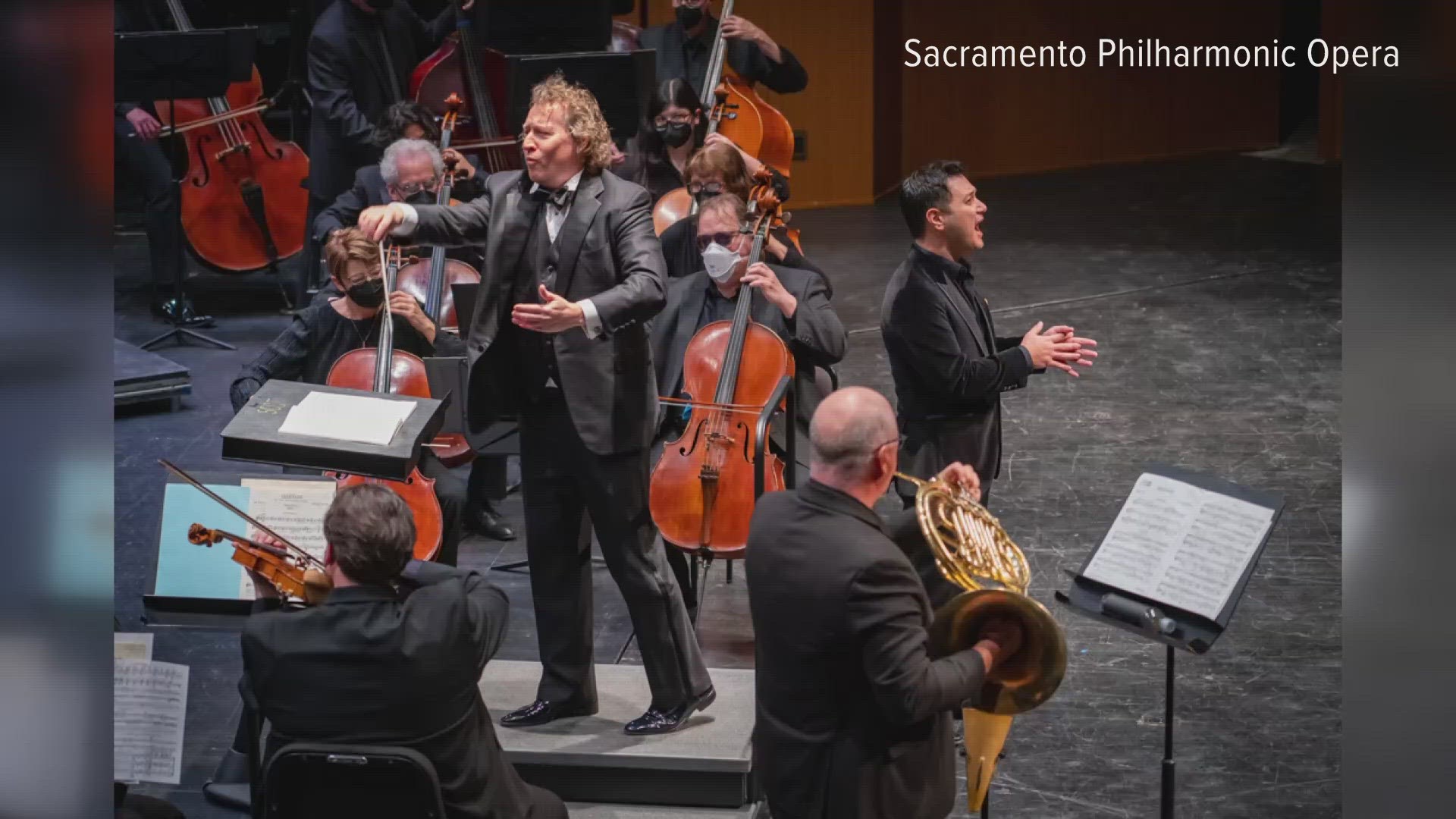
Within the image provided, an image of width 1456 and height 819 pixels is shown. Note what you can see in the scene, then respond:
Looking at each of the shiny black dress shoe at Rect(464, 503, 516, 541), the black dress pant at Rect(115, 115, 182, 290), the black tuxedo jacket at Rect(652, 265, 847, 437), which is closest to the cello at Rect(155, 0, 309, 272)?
the black dress pant at Rect(115, 115, 182, 290)

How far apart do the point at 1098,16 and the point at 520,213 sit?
31.3ft

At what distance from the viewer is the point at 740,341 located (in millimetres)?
4355

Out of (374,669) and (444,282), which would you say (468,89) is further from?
(374,669)

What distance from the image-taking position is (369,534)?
9.41 ft

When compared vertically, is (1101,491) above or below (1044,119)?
below

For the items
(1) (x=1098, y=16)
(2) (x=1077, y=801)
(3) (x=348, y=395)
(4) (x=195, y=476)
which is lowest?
(2) (x=1077, y=801)

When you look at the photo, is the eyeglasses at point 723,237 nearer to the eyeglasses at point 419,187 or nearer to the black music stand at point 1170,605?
the eyeglasses at point 419,187

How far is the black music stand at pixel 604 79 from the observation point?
5.57m

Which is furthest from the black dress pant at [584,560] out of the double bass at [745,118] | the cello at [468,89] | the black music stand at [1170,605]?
the cello at [468,89]

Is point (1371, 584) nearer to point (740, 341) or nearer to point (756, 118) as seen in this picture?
point (740, 341)

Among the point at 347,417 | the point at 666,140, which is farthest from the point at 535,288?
the point at 666,140

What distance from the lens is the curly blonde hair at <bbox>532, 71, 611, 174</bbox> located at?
3619 mm

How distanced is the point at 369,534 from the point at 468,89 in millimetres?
4343

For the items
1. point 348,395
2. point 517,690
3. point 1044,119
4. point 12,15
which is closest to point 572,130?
point 348,395
